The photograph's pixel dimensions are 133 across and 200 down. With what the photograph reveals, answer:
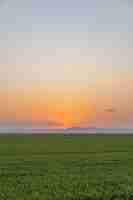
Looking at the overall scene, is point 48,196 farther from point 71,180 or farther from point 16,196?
point 71,180

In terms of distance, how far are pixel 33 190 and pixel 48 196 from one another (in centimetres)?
177

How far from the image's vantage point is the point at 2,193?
59.0 ft

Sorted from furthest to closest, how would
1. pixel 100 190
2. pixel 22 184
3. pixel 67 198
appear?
pixel 22 184 < pixel 100 190 < pixel 67 198

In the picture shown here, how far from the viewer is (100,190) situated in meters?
18.9

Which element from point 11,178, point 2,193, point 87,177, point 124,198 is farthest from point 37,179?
point 124,198

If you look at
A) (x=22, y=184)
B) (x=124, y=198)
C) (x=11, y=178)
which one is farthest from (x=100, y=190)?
(x=11, y=178)

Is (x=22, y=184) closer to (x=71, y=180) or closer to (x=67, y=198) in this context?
(x=71, y=180)

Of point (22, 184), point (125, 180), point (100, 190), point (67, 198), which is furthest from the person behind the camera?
point (125, 180)

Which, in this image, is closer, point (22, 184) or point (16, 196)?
point (16, 196)

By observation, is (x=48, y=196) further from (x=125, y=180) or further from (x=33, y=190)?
(x=125, y=180)

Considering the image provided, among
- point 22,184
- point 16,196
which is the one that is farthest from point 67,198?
point 22,184

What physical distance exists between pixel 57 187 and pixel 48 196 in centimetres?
228

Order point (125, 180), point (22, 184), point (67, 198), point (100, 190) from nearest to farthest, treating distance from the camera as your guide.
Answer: point (67, 198)
point (100, 190)
point (22, 184)
point (125, 180)

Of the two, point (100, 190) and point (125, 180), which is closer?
point (100, 190)
